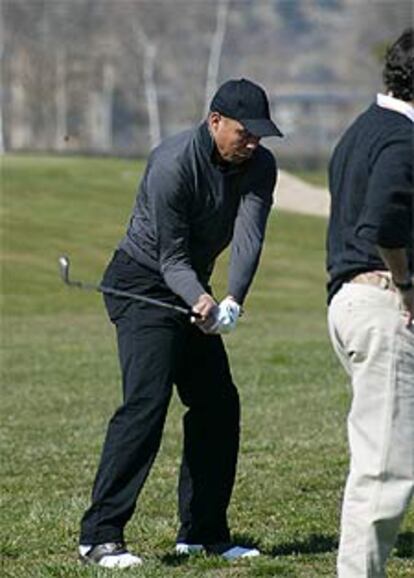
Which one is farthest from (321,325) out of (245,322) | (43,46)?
(43,46)

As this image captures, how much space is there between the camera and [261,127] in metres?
6.84

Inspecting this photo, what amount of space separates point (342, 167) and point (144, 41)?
8323 cm

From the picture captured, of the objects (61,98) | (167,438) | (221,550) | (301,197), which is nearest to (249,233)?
(221,550)

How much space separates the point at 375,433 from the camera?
575cm

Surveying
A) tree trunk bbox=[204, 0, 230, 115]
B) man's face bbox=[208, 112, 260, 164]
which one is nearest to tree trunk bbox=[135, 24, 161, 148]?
tree trunk bbox=[204, 0, 230, 115]

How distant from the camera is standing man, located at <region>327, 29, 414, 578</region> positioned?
18.5ft

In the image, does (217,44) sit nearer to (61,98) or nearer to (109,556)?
(61,98)

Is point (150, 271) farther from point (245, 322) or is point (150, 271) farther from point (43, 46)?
point (43, 46)

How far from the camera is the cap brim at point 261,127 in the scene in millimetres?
6812

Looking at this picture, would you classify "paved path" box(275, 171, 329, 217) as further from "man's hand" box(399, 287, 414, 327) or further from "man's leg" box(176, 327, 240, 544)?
"man's hand" box(399, 287, 414, 327)

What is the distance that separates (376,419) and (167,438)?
6.50m

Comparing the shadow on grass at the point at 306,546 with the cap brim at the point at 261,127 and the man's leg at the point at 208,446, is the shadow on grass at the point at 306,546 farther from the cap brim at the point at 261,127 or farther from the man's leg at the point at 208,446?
the cap brim at the point at 261,127

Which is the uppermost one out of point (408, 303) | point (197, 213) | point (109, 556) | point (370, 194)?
point (370, 194)

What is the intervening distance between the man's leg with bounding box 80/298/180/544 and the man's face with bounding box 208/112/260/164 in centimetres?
76
